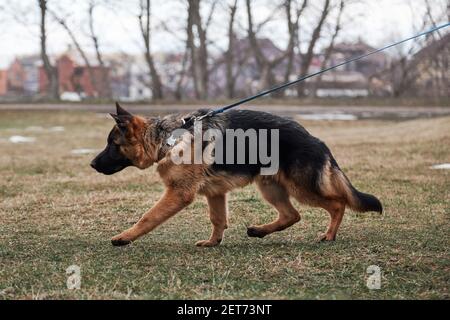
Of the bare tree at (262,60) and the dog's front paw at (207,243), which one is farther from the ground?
the bare tree at (262,60)

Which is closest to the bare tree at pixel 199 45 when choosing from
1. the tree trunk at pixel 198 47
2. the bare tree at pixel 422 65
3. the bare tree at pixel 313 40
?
the tree trunk at pixel 198 47

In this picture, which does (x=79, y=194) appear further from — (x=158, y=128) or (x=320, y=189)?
(x=320, y=189)

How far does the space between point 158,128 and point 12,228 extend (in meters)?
1.88

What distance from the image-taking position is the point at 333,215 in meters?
5.22

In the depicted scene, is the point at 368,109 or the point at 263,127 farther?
the point at 368,109

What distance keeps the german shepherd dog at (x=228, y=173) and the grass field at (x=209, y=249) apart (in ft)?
0.77

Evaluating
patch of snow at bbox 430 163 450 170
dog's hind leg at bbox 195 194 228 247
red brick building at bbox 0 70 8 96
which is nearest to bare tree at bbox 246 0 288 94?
patch of snow at bbox 430 163 450 170

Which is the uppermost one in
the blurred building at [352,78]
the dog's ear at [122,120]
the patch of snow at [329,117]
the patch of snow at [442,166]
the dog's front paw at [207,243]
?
the blurred building at [352,78]

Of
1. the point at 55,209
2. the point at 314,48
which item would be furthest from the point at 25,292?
the point at 314,48

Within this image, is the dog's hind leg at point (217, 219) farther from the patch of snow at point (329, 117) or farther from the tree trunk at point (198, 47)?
the tree trunk at point (198, 47)

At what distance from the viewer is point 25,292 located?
3701 mm

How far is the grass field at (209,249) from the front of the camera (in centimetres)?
381

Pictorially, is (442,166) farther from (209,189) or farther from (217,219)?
(209,189)

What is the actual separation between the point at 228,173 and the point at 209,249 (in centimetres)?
62
